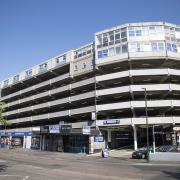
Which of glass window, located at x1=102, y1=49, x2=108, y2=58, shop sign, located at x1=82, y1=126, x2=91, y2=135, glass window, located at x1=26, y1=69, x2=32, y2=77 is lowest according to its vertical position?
shop sign, located at x1=82, y1=126, x2=91, y2=135

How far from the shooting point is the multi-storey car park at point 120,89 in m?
47.8

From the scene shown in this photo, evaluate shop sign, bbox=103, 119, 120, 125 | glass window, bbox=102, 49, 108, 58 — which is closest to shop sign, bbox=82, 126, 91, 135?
shop sign, bbox=103, 119, 120, 125

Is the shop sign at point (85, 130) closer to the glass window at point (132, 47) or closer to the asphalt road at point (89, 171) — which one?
the glass window at point (132, 47)

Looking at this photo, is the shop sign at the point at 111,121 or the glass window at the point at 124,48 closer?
the shop sign at the point at 111,121

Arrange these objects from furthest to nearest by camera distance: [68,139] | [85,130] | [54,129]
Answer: [68,139], [54,129], [85,130]

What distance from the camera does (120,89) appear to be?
49.1m

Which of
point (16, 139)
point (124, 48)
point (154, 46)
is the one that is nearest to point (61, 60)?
point (124, 48)

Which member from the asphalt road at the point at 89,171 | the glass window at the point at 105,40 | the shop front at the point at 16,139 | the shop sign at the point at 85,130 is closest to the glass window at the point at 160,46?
the glass window at the point at 105,40

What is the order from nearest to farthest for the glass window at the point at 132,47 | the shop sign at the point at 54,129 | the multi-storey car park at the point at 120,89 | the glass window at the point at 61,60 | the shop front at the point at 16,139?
the multi-storey car park at the point at 120,89 → the glass window at the point at 132,47 → the shop sign at the point at 54,129 → the glass window at the point at 61,60 → the shop front at the point at 16,139

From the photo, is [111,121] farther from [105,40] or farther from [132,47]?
[105,40]

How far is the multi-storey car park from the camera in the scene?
47844mm

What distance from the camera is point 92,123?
2041 inches

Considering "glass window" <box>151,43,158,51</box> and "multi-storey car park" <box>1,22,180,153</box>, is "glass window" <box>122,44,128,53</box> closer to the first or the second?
"multi-storey car park" <box>1,22,180,153</box>

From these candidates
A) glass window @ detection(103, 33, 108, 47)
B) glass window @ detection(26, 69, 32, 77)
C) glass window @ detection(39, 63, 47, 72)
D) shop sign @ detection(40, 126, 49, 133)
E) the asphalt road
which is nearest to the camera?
the asphalt road
